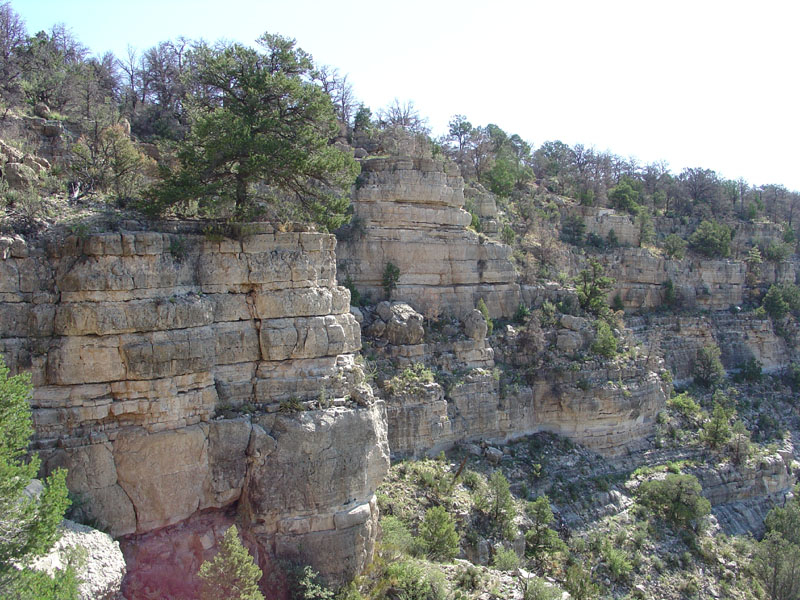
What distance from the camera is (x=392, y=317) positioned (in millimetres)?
28094

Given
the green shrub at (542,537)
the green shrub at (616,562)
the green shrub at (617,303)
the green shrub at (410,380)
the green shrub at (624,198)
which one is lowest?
the green shrub at (616,562)

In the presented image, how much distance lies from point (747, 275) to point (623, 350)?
22.4m

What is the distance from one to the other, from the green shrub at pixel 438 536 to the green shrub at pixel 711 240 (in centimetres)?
3606

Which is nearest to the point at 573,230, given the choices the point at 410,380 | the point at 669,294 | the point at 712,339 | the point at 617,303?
the point at 617,303

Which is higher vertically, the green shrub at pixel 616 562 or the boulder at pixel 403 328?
the boulder at pixel 403 328

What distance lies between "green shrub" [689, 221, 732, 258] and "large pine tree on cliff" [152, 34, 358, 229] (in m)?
37.1

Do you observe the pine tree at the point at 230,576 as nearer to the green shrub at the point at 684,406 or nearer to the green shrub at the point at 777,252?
the green shrub at the point at 684,406

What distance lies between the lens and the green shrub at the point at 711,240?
4709cm

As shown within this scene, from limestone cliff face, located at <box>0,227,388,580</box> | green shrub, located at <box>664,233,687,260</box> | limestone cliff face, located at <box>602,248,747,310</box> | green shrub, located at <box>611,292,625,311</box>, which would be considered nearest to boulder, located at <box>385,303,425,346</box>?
limestone cliff face, located at <box>0,227,388,580</box>

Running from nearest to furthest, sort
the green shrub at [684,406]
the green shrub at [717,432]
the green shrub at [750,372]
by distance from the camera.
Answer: the green shrub at [717,432] < the green shrub at [684,406] < the green shrub at [750,372]

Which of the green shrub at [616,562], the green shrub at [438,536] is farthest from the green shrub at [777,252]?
the green shrub at [438,536]

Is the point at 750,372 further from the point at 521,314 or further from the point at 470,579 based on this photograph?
the point at 470,579

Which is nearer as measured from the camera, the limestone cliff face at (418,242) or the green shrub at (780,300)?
the limestone cliff face at (418,242)

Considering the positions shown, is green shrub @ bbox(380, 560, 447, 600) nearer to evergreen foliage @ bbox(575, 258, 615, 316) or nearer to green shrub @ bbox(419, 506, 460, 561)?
green shrub @ bbox(419, 506, 460, 561)
